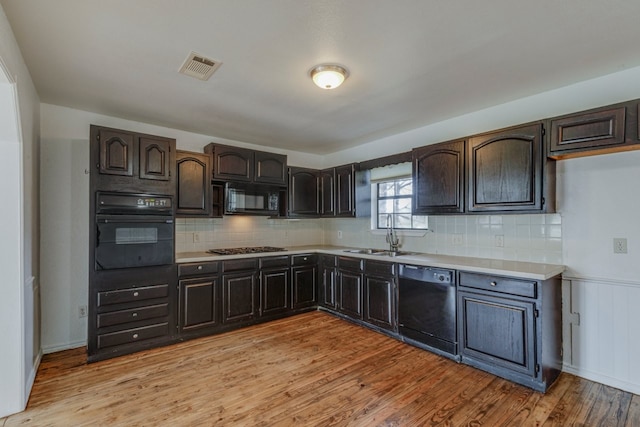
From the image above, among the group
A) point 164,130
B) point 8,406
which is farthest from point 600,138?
point 8,406

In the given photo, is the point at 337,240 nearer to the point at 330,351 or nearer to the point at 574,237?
the point at 330,351

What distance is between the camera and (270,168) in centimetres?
425

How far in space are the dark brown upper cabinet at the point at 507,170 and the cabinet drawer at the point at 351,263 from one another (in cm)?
140

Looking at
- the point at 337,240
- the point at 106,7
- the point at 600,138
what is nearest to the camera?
the point at 106,7

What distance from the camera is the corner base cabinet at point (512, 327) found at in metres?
2.39

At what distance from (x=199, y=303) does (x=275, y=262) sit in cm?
102

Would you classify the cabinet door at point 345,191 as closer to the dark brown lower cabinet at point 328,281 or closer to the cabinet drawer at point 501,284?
the dark brown lower cabinet at point 328,281

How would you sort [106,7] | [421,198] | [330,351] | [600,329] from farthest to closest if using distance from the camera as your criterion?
[421,198]
[330,351]
[600,329]
[106,7]

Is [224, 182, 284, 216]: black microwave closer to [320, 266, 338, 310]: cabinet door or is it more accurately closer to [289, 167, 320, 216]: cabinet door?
[289, 167, 320, 216]: cabinet door

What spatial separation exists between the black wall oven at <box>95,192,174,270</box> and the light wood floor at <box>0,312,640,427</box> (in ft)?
3.06

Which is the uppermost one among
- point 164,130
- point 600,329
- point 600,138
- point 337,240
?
point 164,130

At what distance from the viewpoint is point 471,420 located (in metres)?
2.03

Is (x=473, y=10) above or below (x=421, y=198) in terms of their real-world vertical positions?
above

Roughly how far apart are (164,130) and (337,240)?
9.55 feet
